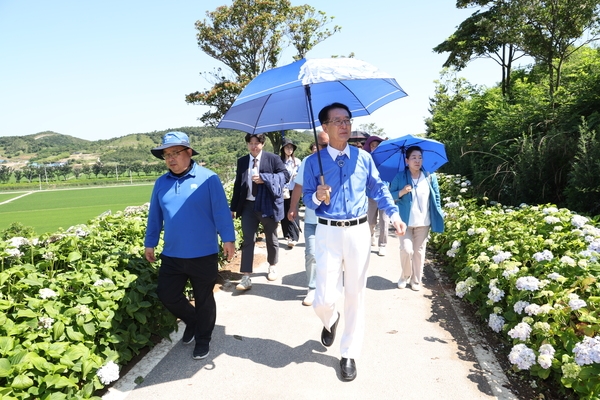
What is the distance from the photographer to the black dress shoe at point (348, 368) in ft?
10.1

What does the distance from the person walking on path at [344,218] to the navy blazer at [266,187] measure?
187cm

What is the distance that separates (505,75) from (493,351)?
69.8 ft

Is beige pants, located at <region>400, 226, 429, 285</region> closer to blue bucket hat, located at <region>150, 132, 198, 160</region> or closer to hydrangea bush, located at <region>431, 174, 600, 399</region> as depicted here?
hydrangea bush, located at <region>431, 174, 600, 399</region>

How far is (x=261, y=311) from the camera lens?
4.53 meters

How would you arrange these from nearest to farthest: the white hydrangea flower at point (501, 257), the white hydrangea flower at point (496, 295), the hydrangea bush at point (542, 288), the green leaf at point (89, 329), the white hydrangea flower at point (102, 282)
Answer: the hydrangea bush at point (542, 288) < the green leaf at point (89, 329) < the white hydrangea flower at point (102, 282) < the white hydrangea flower at point (496, 295) < the white hydrangea flower at point (501, 257)

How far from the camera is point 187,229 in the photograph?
3.31 m

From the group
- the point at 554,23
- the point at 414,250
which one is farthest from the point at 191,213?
the point at 554,23

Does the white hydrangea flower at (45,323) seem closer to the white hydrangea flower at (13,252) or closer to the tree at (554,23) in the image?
the white hydrangea flower at (13,252)

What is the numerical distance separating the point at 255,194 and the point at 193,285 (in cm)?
193

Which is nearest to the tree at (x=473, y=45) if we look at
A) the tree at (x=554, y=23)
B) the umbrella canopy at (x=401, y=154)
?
the tree at (x=554, y=23)

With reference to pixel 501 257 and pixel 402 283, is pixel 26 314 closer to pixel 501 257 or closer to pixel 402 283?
pixel 501 257

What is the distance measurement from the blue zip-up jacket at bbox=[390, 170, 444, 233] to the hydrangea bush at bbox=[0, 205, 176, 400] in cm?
310

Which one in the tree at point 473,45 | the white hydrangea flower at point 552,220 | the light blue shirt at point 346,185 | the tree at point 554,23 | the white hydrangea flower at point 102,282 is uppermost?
the tree at point 473,45

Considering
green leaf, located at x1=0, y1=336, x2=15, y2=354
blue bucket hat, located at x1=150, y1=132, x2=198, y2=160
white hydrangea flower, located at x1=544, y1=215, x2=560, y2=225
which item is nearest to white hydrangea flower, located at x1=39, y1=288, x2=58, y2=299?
green leaf, located at x1=0, y1=336, x2=15, y2=354
